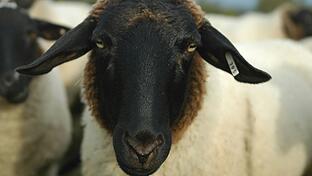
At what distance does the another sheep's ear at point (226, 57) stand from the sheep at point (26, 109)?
215 centimetres

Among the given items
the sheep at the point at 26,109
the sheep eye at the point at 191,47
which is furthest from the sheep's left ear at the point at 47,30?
the sheep eye at the point at 191,47

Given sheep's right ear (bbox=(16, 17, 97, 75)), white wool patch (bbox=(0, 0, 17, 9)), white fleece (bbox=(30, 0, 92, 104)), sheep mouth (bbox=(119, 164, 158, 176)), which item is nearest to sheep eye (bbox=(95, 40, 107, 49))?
sheep's right ear (bbox=(16, 17, 97, 75))

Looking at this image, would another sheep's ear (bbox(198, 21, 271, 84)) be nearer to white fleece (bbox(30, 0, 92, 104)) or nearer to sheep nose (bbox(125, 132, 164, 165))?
sheep nose (bbox(125, 132, 164, 165))

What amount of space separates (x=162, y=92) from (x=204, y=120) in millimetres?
681

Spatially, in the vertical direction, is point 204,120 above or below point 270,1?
above

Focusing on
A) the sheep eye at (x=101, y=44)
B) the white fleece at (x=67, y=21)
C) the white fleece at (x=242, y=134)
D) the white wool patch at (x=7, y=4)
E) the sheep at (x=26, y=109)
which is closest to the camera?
the sheep eye at (x=101, y=44)

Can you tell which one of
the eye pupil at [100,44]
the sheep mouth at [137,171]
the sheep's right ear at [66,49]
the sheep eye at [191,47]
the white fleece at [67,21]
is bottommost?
the white fleece at [67,21]

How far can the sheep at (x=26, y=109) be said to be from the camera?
5.99m

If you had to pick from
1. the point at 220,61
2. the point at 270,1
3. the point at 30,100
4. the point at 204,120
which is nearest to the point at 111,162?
the point at 204,120

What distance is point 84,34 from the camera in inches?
171

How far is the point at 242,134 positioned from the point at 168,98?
101cm

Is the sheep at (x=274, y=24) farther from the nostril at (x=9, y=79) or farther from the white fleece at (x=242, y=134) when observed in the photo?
the nostril at (x=9, y=79)

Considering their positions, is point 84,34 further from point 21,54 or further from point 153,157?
point 21,54

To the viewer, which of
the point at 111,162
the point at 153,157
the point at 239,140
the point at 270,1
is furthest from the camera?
the point at 270,1
